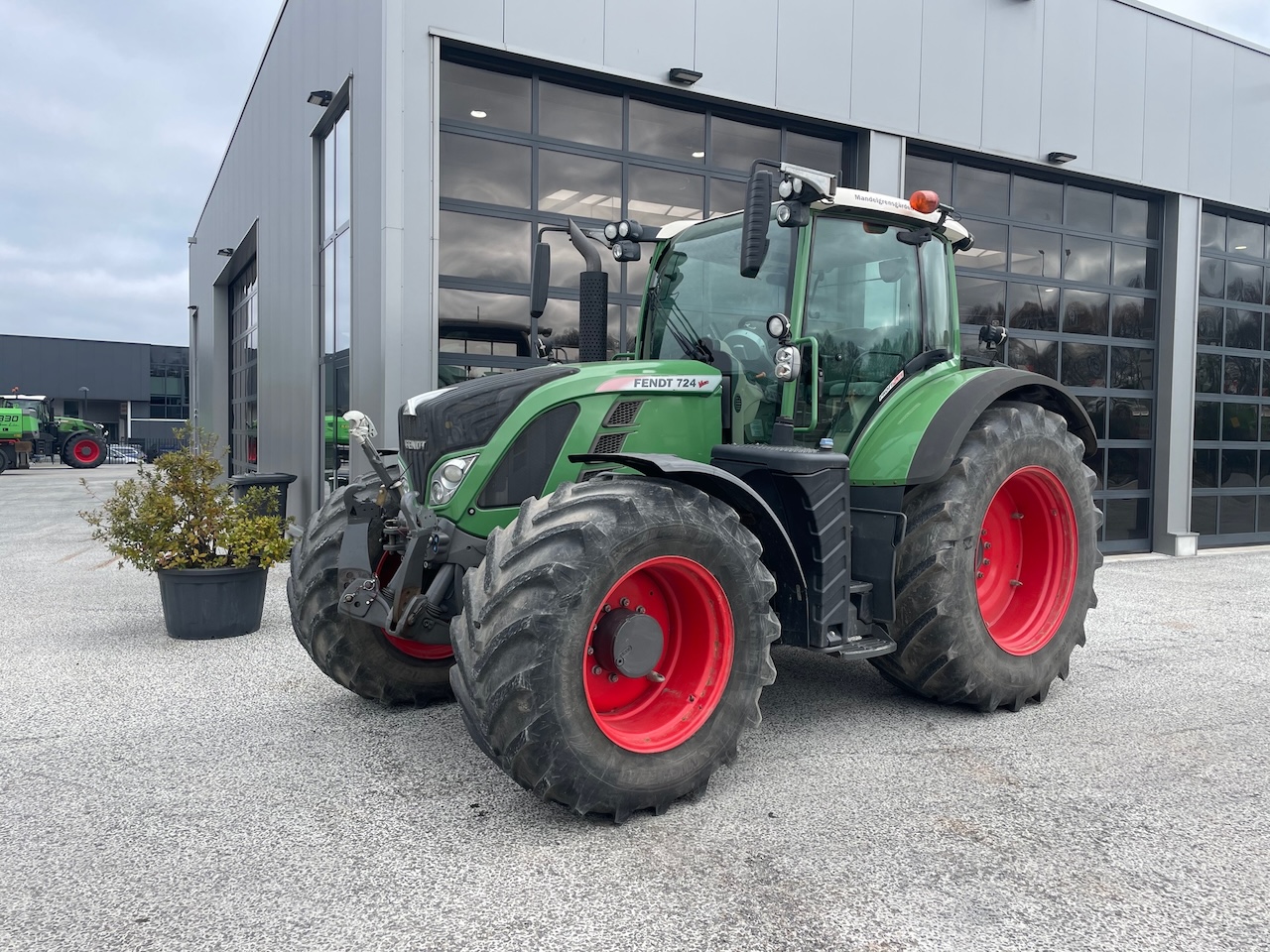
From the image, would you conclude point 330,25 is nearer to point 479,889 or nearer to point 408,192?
point 408,192

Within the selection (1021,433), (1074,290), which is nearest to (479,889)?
(1021,433)

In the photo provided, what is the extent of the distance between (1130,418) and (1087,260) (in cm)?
197

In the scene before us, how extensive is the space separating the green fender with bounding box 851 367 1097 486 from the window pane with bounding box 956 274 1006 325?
559 centimetres

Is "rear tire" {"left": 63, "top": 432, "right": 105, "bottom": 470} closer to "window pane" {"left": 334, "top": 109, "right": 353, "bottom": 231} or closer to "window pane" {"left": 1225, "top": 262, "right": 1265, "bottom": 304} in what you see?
"window pane" {"left": 334, "top": 109, "right": 353, "bottom": 231}

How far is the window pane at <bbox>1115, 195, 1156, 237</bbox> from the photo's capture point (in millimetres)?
10953

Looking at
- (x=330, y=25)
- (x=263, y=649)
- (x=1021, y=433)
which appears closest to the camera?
(x=1021, y=433)

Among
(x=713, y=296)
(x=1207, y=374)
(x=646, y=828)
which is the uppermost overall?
(x=1207, y=374)

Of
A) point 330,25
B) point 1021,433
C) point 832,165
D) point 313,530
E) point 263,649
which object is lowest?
point 263,649

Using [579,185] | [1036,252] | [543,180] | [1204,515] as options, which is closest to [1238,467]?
[1204,515]

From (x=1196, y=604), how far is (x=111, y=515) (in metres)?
8.22

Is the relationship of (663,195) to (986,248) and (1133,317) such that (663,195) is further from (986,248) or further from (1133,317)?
(1133,317)

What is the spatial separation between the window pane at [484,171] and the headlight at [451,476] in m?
4.72

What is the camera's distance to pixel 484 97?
7781 millimetres

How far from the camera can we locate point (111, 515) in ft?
19.7
